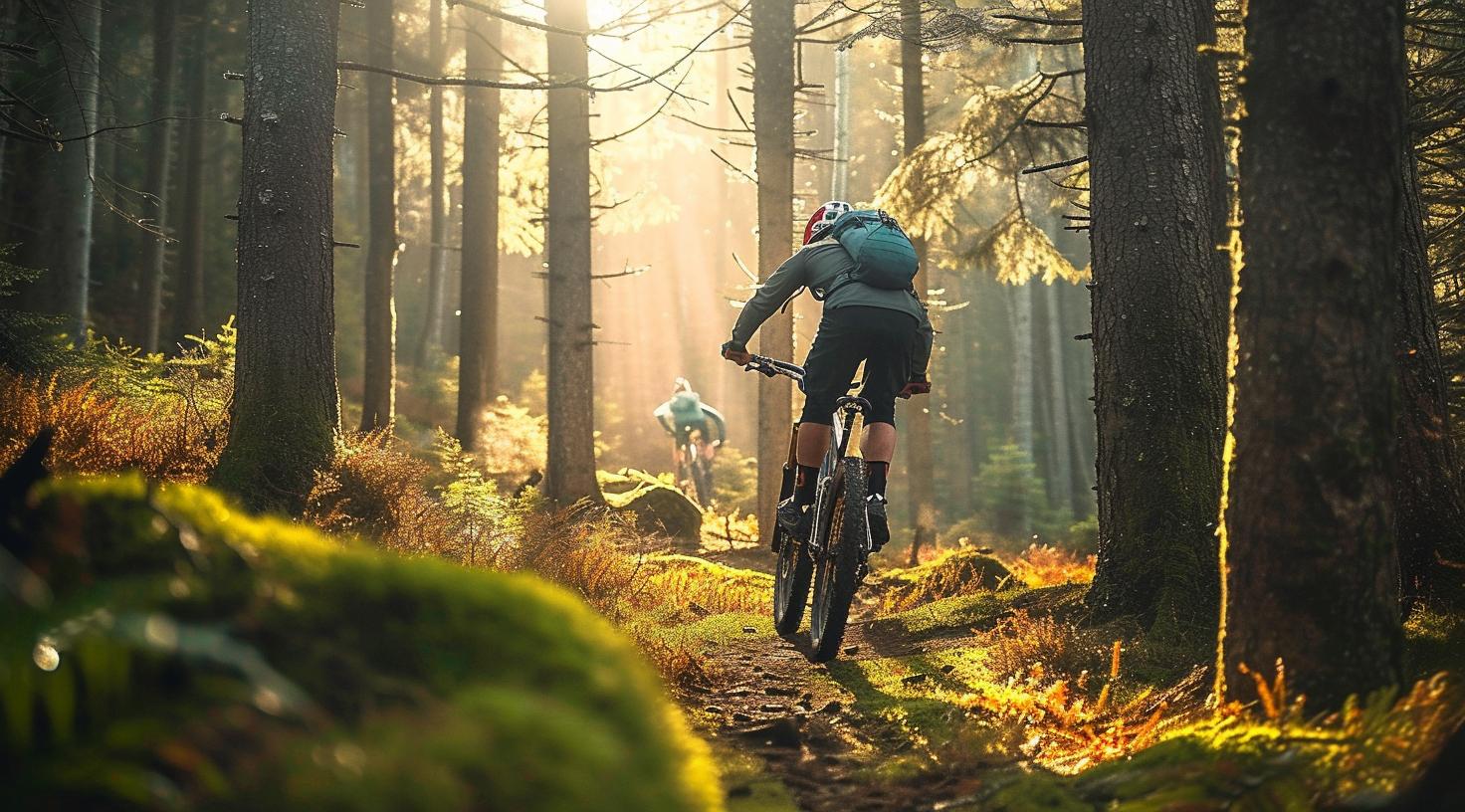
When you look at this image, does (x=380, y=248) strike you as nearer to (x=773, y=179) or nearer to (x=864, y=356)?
(x=773, y=179)

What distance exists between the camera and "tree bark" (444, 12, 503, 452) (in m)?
18.7

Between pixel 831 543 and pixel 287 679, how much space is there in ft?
16.2

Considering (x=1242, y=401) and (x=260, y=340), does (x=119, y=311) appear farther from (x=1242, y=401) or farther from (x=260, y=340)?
A: (x=1242, y=401)

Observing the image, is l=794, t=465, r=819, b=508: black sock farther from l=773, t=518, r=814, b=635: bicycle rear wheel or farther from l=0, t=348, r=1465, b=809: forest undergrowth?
l=0, t=348, r=1465, b=809: forest undergrowth

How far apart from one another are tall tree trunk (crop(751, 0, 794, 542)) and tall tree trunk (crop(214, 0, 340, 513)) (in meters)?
5.93

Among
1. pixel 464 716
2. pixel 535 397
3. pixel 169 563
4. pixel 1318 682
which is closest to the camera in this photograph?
pixel 464 716

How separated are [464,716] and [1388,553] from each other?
2.87 meters

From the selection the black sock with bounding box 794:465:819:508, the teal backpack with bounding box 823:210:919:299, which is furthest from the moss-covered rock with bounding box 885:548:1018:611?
the teal backpack with bounding box 823:210:919:299

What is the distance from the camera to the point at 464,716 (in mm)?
1357

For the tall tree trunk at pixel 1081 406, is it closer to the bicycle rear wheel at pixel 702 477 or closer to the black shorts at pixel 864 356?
the bicycle rear wheel at pixel 702 477

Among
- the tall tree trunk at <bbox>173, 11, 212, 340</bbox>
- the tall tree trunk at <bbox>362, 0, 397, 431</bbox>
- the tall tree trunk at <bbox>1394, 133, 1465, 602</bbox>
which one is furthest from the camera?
the tall tree trunk at <bbox>173, 11, 212, 340</bbox>

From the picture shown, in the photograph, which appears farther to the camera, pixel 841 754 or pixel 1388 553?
pixel 841 754

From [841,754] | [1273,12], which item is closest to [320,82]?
[841,754]

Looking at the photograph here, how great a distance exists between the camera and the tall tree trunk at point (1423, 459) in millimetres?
5086
